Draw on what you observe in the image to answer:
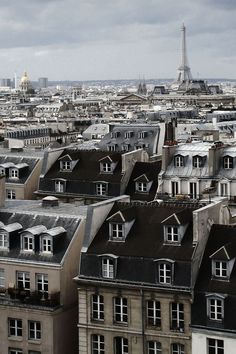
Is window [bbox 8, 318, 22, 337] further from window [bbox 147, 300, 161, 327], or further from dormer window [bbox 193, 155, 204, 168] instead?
dormer window [bbox 193, 155, 204, 168]

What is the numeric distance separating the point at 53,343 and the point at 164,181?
94.9ft

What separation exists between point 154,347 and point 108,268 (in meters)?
5.11

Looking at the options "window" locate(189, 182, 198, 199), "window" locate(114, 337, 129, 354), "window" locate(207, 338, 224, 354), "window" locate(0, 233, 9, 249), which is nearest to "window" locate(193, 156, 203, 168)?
"window" locate(189, 182, 198, 199)

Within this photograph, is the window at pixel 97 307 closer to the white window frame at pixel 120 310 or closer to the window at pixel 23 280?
the white window frame at pixel 120 310

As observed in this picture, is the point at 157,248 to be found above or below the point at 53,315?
above

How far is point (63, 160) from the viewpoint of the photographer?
8294 centimetres

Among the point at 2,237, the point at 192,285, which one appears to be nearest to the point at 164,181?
the point at 2,237

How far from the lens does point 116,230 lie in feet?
175

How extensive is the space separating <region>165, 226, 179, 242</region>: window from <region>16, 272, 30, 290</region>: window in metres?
9.44

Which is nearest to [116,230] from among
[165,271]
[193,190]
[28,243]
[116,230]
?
[116,230]

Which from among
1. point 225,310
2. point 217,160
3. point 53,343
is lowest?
point 53,343

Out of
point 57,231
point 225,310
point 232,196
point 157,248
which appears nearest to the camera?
point 225,310

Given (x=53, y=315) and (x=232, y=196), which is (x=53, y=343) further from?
(x=232, y=196)

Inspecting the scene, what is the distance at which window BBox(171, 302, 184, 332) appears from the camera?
1949 inches
